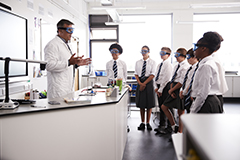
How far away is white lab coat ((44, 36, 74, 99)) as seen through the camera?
3.07 m

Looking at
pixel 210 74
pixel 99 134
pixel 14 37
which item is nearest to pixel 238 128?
pixel 210 74

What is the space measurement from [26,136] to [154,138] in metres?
2.65

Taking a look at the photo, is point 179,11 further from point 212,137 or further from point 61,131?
point 212,137

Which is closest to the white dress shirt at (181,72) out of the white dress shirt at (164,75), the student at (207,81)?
the white dress shirt at (164,75)

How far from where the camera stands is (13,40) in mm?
3652

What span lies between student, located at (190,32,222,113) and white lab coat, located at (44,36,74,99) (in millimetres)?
1584

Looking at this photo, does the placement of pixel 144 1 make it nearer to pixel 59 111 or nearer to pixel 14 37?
pixel 14 37

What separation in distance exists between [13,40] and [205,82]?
2809mm

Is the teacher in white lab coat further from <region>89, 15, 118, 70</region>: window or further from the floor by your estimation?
<region>89, 15, 118, 70</region>: window

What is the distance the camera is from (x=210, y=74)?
8.06 feet

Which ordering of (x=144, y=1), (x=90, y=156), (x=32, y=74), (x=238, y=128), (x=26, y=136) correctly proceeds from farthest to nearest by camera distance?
(x=144, y=1)
(x=32, y=74)
(x=90, y=156)
(x=26, y=136)
(x=238, y=128)

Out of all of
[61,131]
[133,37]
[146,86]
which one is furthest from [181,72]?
[133,37]

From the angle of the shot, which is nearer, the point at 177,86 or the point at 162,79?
the point at 177,86

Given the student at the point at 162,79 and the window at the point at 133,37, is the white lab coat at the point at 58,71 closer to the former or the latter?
the student at the point at 162,79
